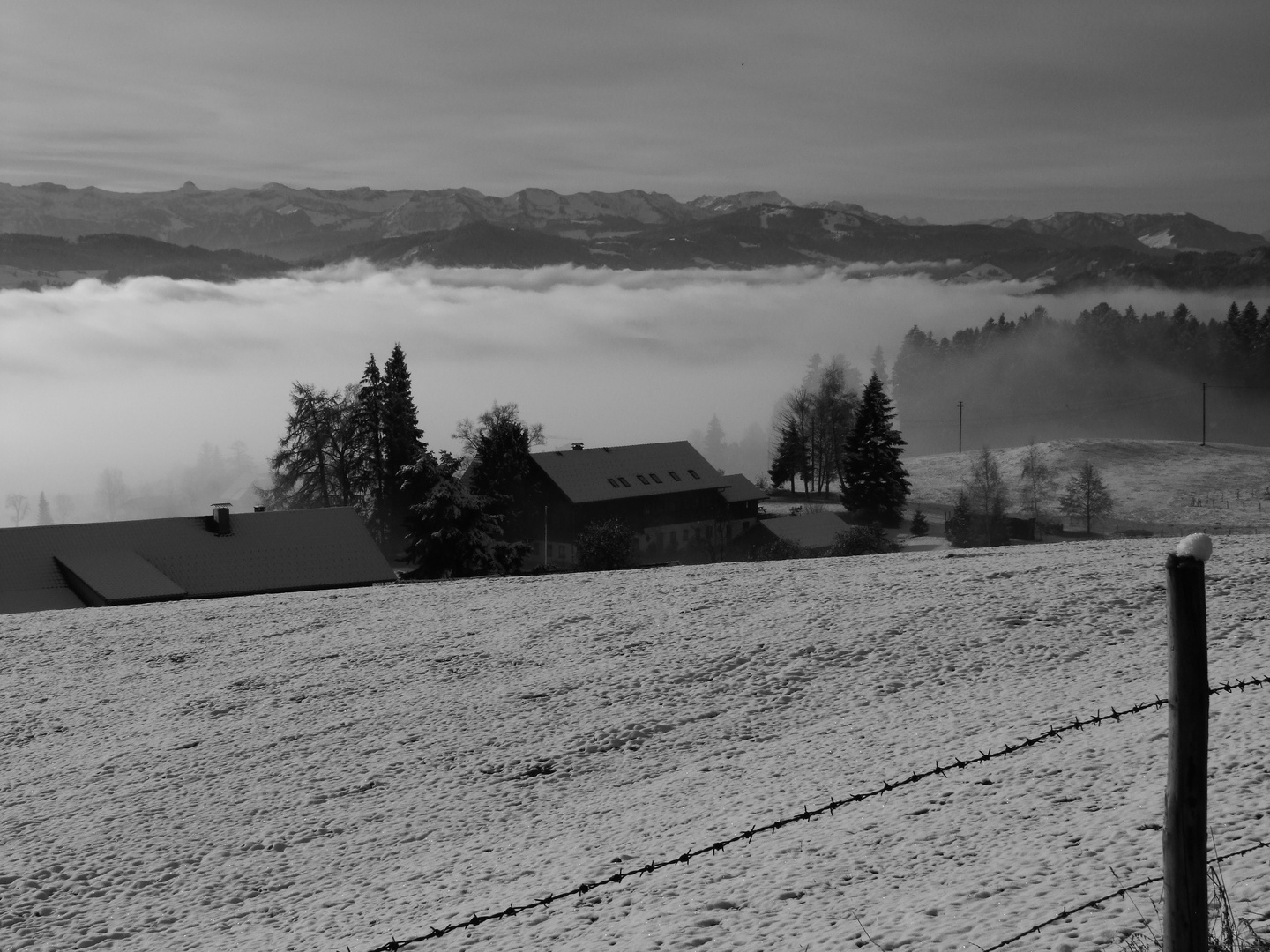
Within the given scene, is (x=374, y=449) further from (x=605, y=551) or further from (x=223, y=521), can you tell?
(x=223, y=521)

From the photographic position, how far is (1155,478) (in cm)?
10012

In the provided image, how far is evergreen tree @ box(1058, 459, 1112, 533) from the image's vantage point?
78.9 meters

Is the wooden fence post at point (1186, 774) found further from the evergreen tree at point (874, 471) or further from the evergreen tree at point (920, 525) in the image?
the evergreen tree at point (874, 471)

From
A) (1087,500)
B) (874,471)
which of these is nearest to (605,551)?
(874,471)

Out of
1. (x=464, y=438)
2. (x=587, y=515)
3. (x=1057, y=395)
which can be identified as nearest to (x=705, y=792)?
(x=587, y=515)

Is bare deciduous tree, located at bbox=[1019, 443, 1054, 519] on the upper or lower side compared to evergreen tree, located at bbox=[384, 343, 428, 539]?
lower

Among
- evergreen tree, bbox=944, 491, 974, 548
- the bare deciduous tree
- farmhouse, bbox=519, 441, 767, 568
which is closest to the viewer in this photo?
evergreen tree, bbox=944, 491, 974, 548

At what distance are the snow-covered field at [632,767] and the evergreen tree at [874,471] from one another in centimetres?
6109

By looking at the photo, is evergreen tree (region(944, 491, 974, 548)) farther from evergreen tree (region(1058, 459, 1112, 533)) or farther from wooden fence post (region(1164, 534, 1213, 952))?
wooden fence post (region(1164, 534, 1213, 952))

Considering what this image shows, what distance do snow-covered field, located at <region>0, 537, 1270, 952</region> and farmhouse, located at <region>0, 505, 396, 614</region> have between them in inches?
766

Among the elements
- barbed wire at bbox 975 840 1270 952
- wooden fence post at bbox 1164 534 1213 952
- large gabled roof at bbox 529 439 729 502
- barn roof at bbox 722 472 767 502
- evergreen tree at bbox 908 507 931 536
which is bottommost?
evergreen tree at bbox 908 507 931 536

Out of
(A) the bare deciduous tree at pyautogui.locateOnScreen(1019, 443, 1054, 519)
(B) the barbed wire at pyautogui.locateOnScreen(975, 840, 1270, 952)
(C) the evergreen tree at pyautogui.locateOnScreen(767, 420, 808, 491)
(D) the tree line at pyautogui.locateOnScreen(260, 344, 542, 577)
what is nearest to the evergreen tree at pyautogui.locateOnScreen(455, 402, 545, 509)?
(D) the tree line at pyautogui.locateOnScreen(260, 344, 542, 577)

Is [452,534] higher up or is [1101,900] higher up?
[1101,900]

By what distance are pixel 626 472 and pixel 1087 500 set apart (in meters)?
31.5
